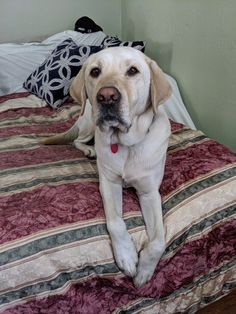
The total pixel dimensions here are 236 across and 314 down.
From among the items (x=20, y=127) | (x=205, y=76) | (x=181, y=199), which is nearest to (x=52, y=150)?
(x=20, y=127)

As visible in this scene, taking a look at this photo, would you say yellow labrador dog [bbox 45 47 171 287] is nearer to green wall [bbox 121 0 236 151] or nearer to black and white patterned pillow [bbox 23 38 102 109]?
green wall [bbox 121 0 236 151]

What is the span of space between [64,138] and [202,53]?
830 mm

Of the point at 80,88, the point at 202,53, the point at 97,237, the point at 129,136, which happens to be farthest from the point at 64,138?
the point at 202,53

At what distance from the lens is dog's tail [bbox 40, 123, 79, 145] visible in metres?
1.70

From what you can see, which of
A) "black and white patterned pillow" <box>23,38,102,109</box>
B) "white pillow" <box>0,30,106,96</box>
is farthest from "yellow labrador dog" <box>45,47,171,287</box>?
"white pillow" <box>0,30,106,96</box>

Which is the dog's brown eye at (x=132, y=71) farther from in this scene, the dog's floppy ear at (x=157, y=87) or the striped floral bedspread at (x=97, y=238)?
the striped floral bedspread at (x=97, y=238)

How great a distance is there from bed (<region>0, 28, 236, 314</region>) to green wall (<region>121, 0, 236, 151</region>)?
1.16 ft

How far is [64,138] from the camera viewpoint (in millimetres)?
1725

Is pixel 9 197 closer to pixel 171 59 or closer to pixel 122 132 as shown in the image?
pixel 122 132

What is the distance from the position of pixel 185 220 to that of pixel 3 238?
581mm

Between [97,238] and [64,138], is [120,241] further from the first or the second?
[64,138]

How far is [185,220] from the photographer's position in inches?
46.9

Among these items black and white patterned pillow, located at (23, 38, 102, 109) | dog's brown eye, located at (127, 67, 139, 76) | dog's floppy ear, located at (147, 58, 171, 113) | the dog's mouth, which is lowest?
black and white patterned pillow, located at (23, 38, 102, 109)

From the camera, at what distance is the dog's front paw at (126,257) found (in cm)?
109
